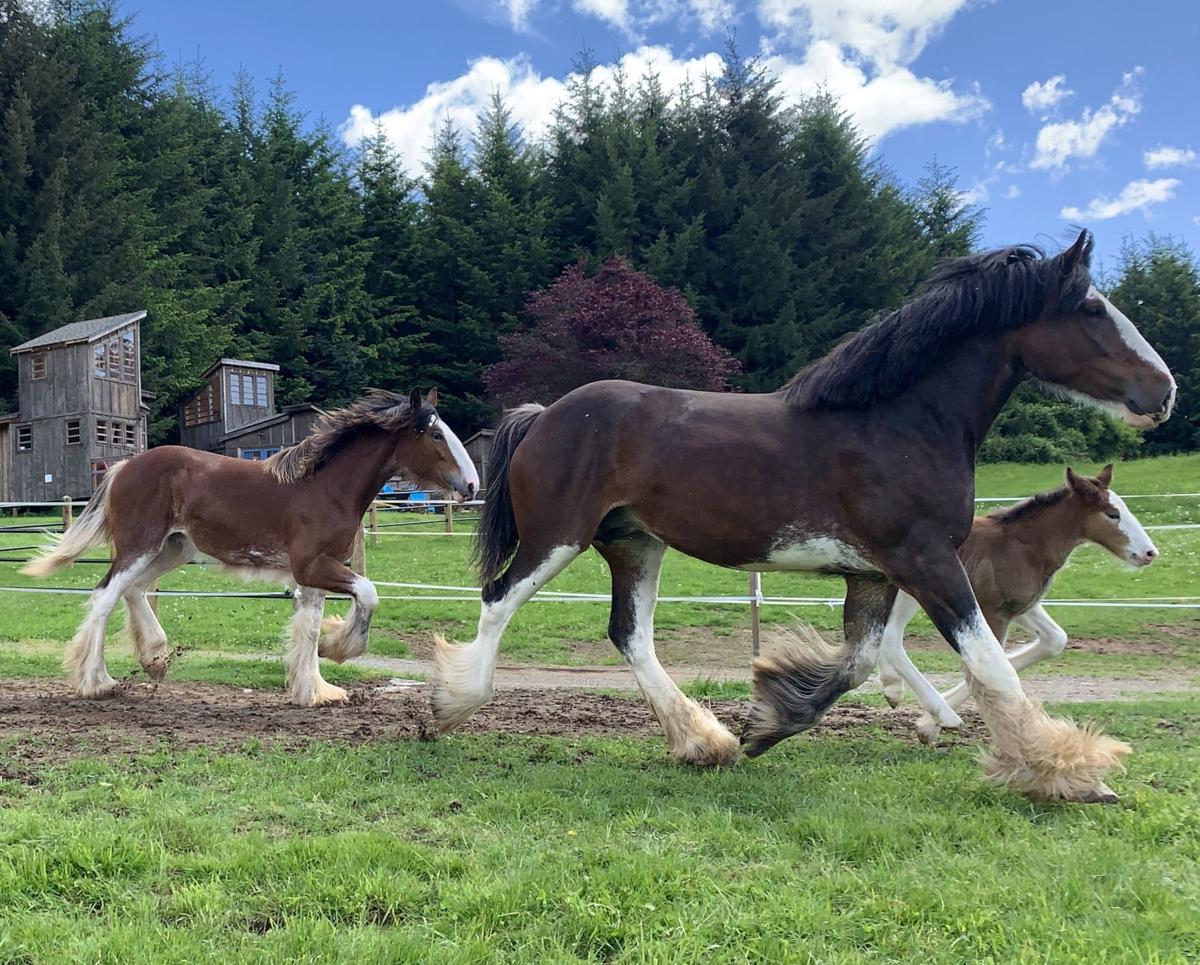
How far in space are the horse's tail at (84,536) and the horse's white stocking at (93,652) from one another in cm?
64

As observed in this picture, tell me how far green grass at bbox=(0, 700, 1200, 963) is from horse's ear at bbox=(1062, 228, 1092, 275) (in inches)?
89.7

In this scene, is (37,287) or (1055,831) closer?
(1055,831)

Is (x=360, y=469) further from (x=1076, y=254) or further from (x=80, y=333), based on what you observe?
(x=80, y=333)

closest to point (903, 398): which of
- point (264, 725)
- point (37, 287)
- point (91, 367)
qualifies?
point (264, 725)

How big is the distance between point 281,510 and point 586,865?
467 centimetres

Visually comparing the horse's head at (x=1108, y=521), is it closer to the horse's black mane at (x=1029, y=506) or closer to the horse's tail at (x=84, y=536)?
the horse's black mane at (x=1029, y=506)

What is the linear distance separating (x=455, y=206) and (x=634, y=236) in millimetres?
9221

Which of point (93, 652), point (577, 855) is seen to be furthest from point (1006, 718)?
point (93, 652)

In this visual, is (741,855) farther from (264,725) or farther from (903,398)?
(264,725)

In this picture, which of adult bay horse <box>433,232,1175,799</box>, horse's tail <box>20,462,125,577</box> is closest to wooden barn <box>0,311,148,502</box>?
horse's tail <box>20,462,125,577</box>

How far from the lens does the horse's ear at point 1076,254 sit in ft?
13.5

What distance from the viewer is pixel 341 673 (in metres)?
8.02

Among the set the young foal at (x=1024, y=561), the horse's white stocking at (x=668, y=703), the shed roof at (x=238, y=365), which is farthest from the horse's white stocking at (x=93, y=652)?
the shed roof at (x=238, y=365)

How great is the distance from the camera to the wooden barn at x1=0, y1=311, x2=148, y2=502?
29766 mm
